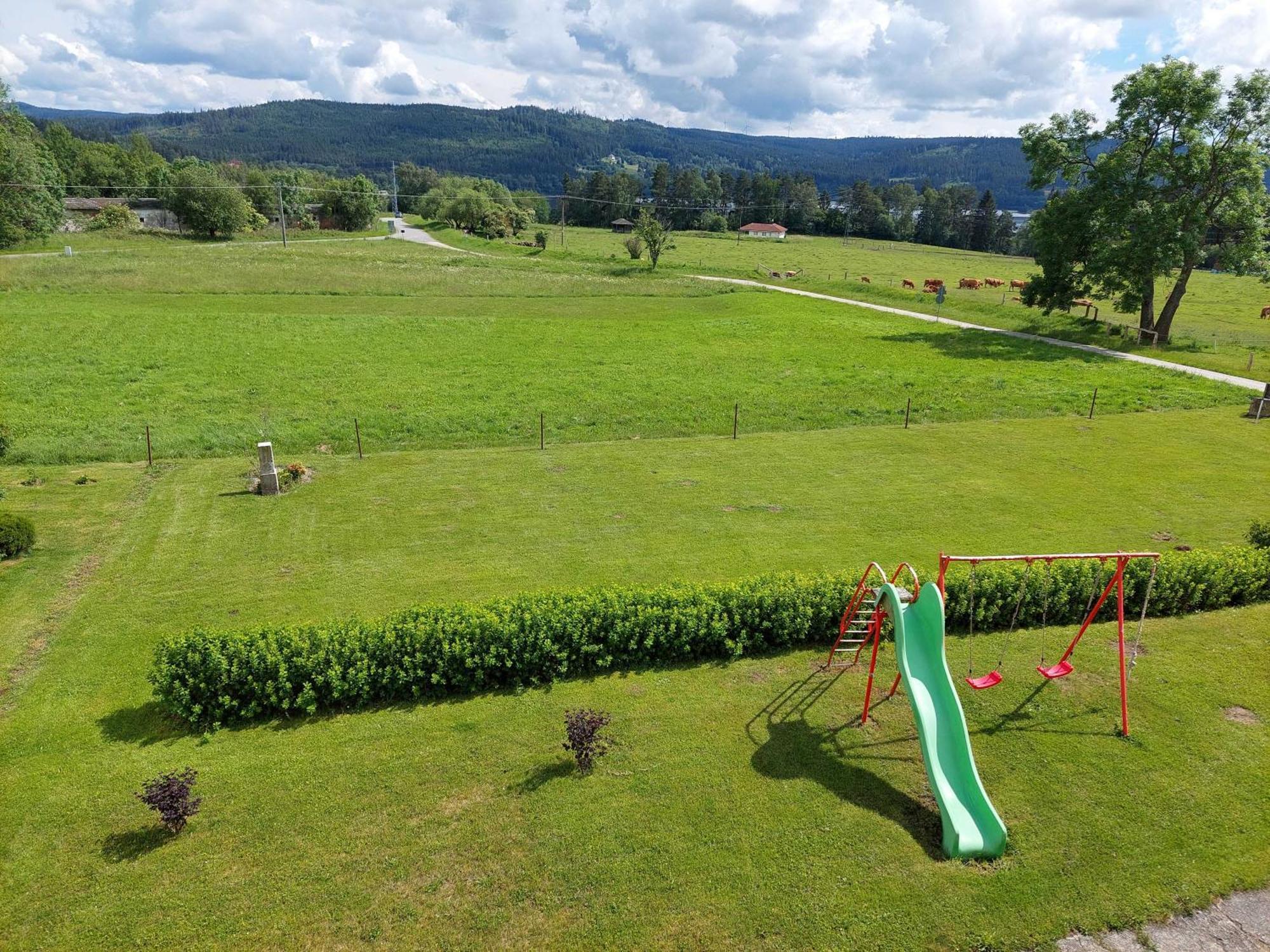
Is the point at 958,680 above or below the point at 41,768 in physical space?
above

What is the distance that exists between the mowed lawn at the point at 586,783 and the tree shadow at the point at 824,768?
55 millimetres

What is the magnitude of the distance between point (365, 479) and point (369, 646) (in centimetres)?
1157

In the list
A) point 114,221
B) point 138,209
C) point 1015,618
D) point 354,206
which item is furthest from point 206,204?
point 1015,618

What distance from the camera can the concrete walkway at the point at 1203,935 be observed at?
802cm

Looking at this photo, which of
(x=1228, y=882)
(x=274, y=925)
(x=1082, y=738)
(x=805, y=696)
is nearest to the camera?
(x=274, y=925)

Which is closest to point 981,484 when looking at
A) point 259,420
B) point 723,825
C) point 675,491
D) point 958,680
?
point 675,491

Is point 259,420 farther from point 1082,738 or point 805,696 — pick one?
point 1082,738

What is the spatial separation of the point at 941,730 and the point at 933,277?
89469 millimetres

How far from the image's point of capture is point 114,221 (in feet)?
309

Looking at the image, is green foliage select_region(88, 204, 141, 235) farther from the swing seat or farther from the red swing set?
the swing seat

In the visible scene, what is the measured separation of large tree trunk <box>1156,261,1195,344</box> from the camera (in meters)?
42.0

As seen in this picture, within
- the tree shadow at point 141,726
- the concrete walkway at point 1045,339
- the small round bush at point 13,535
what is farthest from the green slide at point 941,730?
the concrete walkway at point 1045,339

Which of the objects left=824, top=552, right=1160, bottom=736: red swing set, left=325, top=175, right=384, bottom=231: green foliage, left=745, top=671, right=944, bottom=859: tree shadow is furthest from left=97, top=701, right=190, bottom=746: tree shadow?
left=325, top=175, right=384, bottom=231: green foliage

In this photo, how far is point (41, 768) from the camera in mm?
10375
